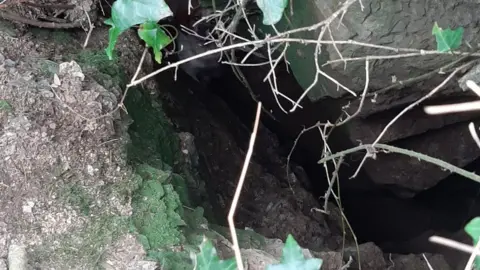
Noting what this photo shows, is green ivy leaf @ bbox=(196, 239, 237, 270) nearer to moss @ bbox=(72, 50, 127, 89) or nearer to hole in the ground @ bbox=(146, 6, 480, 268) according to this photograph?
moss @ bbox=(72, 50, 127, 89)

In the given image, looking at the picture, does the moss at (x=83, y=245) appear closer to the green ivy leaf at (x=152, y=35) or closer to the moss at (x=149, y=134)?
the moss at (x=149, y=134)

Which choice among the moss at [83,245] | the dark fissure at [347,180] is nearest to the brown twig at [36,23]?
the moss at [83,245]

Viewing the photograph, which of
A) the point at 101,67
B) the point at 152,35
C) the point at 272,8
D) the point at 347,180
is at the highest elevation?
the point at 272,8

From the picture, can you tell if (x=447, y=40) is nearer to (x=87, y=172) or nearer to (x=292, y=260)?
(x=292, y=260)

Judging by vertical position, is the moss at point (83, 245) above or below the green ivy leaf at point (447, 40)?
below

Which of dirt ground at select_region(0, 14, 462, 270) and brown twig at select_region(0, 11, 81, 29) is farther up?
brown twig at select_region(0, 11, 81, 29)

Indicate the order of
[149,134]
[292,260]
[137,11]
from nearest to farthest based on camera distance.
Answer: [292,260] < [137,11] < [149,134]

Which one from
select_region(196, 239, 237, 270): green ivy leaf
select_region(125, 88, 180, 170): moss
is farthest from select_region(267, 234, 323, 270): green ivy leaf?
select_region(125, 88, 180, 170): moss

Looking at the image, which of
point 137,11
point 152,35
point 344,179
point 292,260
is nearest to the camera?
point 292,260

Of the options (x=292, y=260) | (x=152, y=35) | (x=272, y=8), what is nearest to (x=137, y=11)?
(x=152, y=35)

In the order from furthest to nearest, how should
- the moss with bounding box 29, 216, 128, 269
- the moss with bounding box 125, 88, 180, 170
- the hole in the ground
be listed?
1. the hole in the ground
2. the moss with bounding box 125, 88, 180, 170
3. the moss with bounding box 29, 216, 128, 269

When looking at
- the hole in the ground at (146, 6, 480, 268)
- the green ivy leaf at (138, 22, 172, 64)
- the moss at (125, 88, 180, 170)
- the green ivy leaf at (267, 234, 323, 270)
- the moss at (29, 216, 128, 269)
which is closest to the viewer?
the green ivy leaf at (267, 234, 323, 270)

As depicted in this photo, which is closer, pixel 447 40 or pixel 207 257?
pixel 207 257

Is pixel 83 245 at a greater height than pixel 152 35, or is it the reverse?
pixel 152 35
